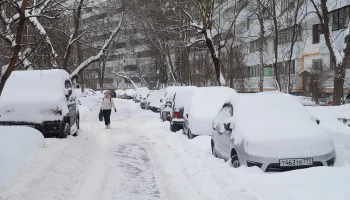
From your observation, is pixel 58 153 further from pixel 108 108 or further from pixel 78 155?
pixel 108 108

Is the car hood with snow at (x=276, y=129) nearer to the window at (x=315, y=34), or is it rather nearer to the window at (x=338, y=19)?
the window at (x=338, y=19)

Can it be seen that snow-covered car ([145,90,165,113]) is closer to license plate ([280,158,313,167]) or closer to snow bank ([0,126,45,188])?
snow bank ([0,126,45,188])

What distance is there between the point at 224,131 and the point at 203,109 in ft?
13.1

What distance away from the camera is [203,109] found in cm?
1226

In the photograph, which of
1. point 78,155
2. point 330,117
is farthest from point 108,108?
point 330,117

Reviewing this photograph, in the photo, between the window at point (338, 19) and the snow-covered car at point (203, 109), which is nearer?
the snow-covered car at point (203, 109)

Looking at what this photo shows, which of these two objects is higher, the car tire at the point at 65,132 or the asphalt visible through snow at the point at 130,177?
the car tire at the point at 65,132

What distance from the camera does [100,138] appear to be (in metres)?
13.9

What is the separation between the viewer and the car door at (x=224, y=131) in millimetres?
8008

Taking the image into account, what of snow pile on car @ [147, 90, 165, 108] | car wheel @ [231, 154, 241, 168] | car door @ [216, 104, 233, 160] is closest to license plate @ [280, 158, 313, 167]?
car wheel @ [231, 154, 241, 168]

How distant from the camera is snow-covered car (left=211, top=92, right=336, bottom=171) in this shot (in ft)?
21.9

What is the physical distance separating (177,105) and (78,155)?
21.0ft

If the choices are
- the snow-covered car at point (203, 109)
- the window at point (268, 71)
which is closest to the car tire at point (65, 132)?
the snow-covered car at point (203, 109)

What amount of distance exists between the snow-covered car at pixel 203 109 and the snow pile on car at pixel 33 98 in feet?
12.9
